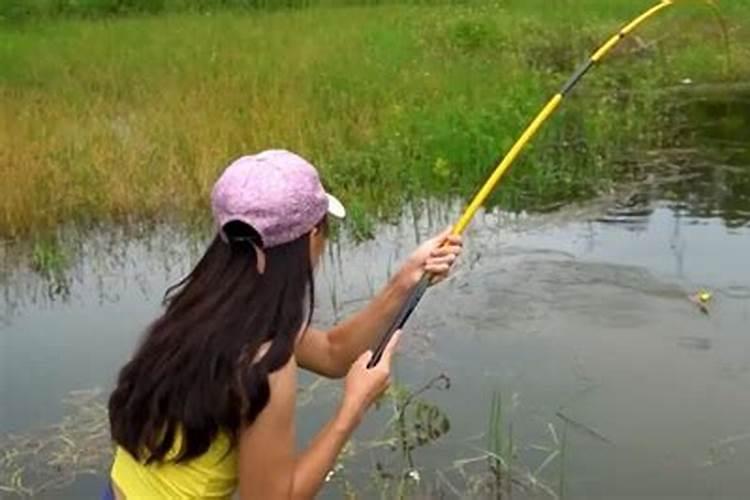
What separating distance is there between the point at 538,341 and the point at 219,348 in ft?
10.9

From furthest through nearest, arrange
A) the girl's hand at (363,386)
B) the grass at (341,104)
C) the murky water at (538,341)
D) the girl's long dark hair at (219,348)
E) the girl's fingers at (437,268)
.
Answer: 1. the grass at (341,104)
2. the murky water at (538,341)
3. the girl's fingers at (437,268)
4. the girl's hand at (363,386)
5. the girl's long dark hair at (219,348)

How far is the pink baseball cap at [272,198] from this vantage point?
86.0 inches

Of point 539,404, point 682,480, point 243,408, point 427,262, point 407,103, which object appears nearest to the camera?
point 243,408

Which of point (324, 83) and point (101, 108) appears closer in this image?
point (101, 108)

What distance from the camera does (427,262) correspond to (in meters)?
2.64

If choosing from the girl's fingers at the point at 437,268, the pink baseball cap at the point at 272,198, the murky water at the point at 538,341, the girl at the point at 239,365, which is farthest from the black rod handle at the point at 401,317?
the murky water at the point at 538,341

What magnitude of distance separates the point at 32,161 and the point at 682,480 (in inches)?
170

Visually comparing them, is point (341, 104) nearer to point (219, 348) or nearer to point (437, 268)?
point (437, 268)

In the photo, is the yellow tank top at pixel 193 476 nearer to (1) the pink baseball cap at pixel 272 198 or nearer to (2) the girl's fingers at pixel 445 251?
(1) the pink baseball cap at pixel 272 198

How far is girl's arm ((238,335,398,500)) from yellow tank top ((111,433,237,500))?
35mm

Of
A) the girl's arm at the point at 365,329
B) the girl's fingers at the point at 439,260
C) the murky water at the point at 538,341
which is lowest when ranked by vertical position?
the murky water at the point at 538,341

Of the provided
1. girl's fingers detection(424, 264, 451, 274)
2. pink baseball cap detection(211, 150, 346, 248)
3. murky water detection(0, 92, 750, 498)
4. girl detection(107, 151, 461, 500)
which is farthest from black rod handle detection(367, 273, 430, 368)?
murky water detection(0, 92, 750, 498)

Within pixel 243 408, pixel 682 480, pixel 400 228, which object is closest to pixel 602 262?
pixel 400 228

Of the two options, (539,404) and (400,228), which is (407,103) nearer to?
(400,228)
